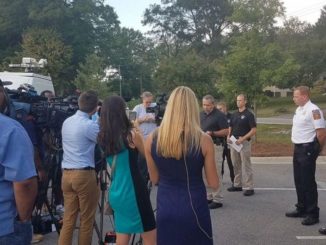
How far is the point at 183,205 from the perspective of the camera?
3408mm

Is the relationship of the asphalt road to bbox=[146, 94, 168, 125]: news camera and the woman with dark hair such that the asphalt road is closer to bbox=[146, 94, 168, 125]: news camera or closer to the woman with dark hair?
bbox=[146, 94, 168, 125]: news camera

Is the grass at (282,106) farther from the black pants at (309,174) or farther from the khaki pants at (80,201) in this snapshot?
the khaki pants at (80,201)

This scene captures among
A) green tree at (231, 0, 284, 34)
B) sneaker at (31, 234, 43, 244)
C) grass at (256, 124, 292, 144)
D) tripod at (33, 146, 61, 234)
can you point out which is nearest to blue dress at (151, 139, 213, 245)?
tripod at (33, 146, 61, 234)

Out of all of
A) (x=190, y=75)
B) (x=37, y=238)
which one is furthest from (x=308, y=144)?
(x=190, y=75)

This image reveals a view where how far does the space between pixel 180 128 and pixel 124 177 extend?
86cm

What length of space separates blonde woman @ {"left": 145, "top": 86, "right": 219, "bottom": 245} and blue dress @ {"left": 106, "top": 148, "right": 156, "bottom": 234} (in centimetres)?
49

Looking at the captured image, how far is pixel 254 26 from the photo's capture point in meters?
19.0

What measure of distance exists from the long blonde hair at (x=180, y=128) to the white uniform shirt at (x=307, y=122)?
347 centimetres

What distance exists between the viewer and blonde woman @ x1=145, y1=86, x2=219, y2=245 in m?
3.36

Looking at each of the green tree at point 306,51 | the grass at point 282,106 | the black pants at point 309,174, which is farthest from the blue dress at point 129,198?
the green tree at point 306,51

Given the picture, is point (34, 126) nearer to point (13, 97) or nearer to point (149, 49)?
point (13, 97)

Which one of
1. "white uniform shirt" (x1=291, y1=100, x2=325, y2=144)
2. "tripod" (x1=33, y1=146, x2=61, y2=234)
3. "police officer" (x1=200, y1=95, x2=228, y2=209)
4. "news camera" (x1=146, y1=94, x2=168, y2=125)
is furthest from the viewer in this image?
"police officer" (x1=200, y1=95, x2=228, y2=209)

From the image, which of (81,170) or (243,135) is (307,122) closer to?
(243,135)

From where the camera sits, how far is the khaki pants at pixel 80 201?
15.6ft
